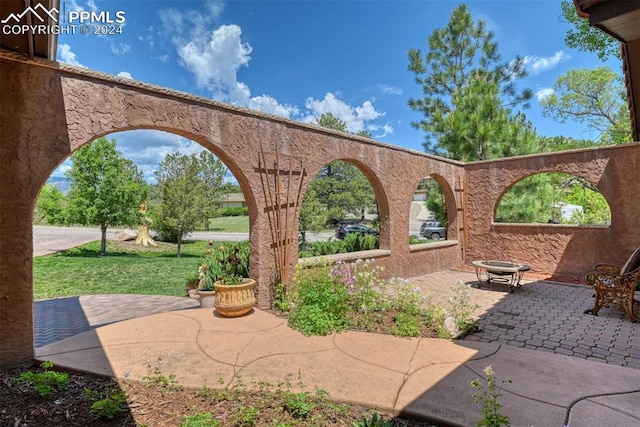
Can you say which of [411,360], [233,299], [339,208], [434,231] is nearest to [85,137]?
[233,299]

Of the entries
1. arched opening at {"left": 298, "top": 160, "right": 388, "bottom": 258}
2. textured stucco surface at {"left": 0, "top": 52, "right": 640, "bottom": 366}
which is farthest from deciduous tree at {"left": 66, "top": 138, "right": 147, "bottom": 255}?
textured stucco surface at {"left": 0, "top": 52, "right": 640, "bottom": 366}

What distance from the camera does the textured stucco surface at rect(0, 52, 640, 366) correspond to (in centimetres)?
302

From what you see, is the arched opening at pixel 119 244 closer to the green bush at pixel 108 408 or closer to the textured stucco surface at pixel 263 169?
the textured stucco surface at pixel 263 169

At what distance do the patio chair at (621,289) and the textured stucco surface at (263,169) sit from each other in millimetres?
2834

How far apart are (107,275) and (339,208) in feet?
31.4

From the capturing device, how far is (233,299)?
14.4ft

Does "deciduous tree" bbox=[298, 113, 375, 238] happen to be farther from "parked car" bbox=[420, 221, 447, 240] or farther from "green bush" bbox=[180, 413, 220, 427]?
"green bush" bbox=[180, 413, 220, 427]

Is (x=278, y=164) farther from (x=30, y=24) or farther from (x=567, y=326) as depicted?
(x=567, y=326)

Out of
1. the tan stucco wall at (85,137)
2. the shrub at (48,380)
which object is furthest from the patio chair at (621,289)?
the shrub at (48,380)

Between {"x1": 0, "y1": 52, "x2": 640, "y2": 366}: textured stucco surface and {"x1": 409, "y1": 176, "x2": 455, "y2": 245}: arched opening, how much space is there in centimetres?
26

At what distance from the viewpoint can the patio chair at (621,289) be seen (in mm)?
4668

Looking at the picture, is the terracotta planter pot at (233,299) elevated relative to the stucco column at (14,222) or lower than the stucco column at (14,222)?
lower

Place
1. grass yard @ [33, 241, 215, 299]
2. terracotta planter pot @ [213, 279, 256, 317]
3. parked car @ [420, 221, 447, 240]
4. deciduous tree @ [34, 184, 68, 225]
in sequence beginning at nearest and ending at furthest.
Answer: terracotta planter pot @ [213, 279, 256, 317] → grass yard @ [33, 241, 215, 299] → deciduous tree @ [34, 184, 68, 225] → parked car @ [420, 221, 447, 240]

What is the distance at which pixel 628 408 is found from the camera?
237 cm
